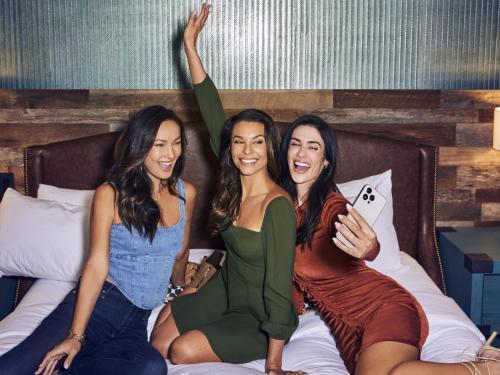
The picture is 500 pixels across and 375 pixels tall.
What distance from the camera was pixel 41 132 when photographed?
147 inches

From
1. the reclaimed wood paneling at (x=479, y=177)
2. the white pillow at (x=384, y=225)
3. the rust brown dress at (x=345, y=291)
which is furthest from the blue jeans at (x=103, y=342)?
the reclaimed wood paneling at (x=479, y=177)

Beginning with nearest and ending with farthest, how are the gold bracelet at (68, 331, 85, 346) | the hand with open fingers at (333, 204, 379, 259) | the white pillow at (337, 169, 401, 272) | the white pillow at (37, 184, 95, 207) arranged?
the gold bracelet at (68, 331, 85, 346) < the hand with open fingers at (333, 204, 379, 259) < the white pillow at (337, 169, 401, 272) < the white pillow at (37, 184, 95, 207)

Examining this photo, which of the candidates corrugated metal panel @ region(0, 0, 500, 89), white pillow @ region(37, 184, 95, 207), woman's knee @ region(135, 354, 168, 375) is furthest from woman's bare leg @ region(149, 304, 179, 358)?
corrugated metal panel @ region(0, 0, 500, 89)

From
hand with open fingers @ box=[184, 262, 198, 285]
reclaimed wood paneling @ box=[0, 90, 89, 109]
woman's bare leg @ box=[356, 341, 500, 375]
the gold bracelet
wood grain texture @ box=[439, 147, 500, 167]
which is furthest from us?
wood grain texture @ box=[439, 147, 500, 167]

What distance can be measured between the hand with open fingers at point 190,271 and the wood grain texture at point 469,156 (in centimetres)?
154

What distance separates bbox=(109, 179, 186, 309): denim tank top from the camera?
2.61 m

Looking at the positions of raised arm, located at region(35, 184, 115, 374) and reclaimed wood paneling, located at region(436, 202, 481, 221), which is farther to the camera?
reclaimed wood paneling, located at region(436, 202, 481, 221)

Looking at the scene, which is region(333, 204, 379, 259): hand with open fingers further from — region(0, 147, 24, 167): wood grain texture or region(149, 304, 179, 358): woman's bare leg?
region(0, 147, 24, 167): wood grain texture

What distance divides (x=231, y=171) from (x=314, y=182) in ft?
1.08

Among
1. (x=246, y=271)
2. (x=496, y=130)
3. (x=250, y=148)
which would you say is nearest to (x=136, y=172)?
(x=250, y=148)

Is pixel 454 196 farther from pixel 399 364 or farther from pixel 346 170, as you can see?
pixel 399 364

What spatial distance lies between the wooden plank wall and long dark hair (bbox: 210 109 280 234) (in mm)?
1024

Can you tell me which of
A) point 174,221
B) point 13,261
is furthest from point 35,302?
point 174,221

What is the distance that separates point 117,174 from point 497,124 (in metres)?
2.00
